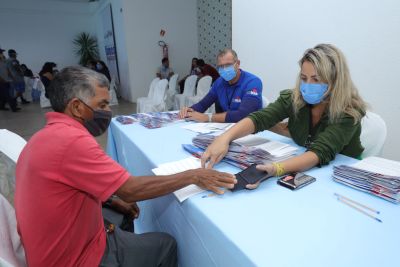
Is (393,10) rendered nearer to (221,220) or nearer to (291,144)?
(291,144)

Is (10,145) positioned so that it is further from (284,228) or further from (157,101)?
(157,101)

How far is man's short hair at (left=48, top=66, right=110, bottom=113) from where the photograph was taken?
34.8 inches

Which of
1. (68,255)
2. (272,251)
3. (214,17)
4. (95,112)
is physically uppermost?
(214,17)

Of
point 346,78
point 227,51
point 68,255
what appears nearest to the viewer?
point 68,255

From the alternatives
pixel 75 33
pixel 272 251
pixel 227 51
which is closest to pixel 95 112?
pixel 272 251

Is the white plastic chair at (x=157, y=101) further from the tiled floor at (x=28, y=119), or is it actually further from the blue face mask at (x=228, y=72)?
the blue face mask at (x=228, y=72)

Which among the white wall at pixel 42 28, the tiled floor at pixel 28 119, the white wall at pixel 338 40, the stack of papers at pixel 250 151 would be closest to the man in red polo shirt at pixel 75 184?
the stack of papers at pixel 250 151

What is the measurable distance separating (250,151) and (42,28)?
10.5 metres

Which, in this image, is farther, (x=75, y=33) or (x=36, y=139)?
(x=75, y=33)

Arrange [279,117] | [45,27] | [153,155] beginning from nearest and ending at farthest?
[153,155] < [279,117] < [45,27]

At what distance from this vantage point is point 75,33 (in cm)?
960

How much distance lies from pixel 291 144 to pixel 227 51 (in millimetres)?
1060

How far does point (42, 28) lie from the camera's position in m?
9.12

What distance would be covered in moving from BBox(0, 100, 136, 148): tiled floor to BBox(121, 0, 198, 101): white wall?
0.90 meters
